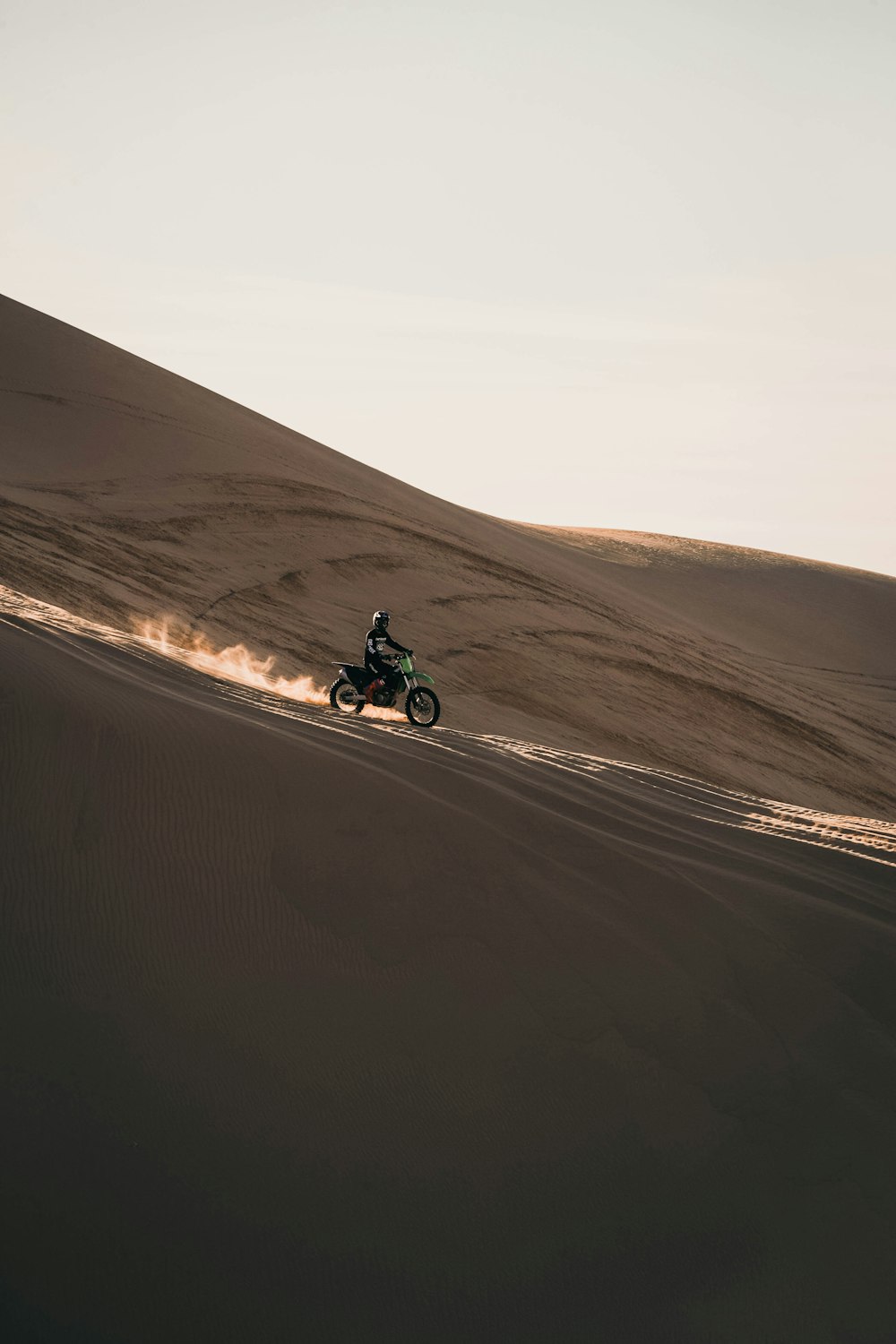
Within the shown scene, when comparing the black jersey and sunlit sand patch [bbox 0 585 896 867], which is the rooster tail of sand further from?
sunlit sand patch [bbox 0 585 896 867]

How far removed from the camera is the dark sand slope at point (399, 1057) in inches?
121

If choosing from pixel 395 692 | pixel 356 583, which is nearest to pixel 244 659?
pixel 395 692

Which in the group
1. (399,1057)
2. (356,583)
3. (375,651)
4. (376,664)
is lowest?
(399,1057)

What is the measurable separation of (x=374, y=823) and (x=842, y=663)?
104 ft

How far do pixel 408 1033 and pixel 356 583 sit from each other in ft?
52.7

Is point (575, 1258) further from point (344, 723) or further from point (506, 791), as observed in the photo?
point (344, 723)

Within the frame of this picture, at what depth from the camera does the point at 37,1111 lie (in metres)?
3.21

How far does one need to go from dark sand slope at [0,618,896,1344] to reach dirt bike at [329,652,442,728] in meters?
5.37

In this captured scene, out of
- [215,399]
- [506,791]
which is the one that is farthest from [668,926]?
[215,399]

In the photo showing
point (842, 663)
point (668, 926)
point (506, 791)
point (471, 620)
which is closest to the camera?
point (668, 926)

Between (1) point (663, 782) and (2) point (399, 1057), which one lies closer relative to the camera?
(2) point (399, 1057)

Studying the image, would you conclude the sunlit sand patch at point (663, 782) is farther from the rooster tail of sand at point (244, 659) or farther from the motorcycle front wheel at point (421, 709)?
the rooster tail of sand at point (244, 659)

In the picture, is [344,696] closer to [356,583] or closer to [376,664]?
→ [376,664]

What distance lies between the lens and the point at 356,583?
19719 millimetres
